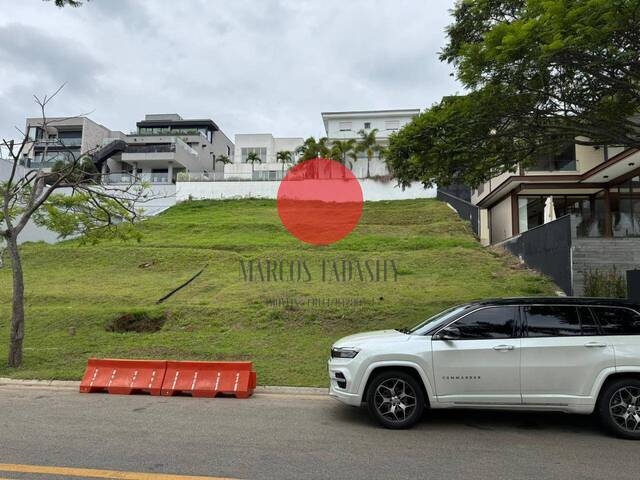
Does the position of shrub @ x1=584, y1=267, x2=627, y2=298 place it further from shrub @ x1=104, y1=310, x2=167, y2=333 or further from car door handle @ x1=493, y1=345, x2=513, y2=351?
shrub @ x1=104, y1=310, x2=167, y2=333

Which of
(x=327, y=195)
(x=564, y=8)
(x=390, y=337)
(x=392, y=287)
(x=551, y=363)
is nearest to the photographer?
(x=551, y=363)

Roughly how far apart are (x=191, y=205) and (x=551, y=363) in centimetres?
3809

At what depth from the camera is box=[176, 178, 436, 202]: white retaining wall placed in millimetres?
42344

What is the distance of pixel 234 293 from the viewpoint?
15508 mm

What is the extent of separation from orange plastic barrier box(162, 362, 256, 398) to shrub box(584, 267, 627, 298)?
1067 cm

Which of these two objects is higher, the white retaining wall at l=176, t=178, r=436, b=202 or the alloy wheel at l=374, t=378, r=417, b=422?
the white retaining wall at l=176, t=178, r=436, b=202

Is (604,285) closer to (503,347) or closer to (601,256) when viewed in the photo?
(601,256)

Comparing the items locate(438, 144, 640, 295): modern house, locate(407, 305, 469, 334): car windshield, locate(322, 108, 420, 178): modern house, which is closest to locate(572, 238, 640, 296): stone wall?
locate(438, 144, 640, 295): modern house

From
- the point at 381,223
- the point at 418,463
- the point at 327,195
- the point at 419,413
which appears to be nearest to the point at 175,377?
the point at 419,413

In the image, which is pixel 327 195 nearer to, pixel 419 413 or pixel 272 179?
pixel 272 179

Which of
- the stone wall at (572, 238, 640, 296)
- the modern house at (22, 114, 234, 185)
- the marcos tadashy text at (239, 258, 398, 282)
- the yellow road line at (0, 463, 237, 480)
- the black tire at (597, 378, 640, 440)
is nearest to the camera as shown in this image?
the yellow road line at (0, 463, 237, 480)

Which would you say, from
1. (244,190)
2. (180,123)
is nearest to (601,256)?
(244,190)

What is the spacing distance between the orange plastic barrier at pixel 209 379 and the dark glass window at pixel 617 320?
206 inches

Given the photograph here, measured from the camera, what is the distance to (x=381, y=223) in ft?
103
